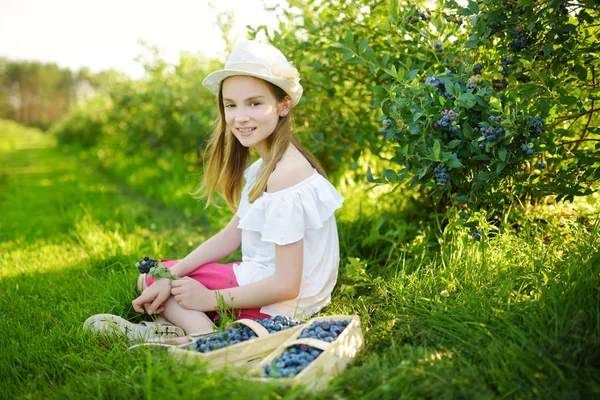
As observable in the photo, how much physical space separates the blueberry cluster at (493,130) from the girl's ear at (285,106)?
100 cm

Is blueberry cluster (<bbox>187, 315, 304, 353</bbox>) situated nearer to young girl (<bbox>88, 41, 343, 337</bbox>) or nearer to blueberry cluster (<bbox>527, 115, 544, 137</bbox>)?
young girl (<bbox>88, 41, 343, 337</bbox>)

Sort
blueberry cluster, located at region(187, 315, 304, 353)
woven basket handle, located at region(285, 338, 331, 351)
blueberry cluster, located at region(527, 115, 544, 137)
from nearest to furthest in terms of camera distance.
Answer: woven basket handle, located at region(285, 338, 331, 351), blueberry cluster, located at region(187, 315, 304, 353), blueberry cluster, located at region(527, 115, 544, 137)

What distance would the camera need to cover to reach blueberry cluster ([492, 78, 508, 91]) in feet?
8.40

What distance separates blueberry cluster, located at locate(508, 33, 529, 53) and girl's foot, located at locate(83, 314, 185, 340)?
218 centimetres

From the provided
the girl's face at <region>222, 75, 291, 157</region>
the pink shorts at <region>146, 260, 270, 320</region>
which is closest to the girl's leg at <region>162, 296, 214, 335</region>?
the pink shorts at <region>146, 260, 270, 320</region>

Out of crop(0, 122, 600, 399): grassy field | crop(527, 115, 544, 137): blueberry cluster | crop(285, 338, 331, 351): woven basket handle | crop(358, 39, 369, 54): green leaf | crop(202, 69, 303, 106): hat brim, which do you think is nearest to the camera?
crop(0, 122, 600, 399): grassy field

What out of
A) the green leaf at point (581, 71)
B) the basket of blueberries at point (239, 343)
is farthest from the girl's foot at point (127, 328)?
the green leaf at point (581, 71)

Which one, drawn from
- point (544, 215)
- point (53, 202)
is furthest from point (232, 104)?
point (53, 202)

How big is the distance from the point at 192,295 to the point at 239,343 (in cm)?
57

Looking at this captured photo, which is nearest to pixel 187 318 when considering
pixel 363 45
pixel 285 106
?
pixel 285 106

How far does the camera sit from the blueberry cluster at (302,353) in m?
1.74

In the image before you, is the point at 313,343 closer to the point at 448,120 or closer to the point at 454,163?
the point at 454,163

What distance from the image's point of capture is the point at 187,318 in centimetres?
236

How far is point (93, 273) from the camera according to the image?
3209mm
